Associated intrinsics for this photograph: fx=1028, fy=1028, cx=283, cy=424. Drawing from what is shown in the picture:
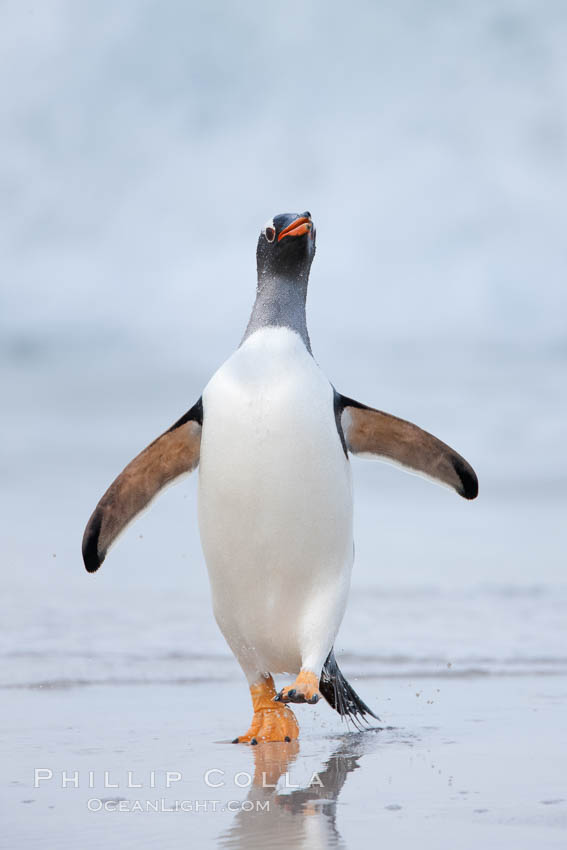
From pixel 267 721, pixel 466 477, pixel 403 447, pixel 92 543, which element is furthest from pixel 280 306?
pixel 267 721

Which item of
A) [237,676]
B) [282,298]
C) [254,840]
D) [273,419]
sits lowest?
[254,840]

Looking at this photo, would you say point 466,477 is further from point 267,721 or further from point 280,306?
point 267,721

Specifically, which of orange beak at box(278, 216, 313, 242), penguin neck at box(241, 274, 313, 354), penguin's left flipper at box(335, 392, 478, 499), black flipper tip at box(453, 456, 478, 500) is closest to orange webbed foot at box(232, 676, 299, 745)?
penguin's left flipper at box(335, 392, 478, 499)

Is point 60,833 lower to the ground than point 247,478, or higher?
lower

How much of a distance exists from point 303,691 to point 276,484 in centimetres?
83

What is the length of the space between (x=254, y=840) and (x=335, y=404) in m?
2.28

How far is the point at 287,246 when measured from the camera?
473 cm

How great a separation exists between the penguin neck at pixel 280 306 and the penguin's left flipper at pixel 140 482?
0.55 meters

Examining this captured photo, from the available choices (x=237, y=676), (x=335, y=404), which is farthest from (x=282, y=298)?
(x=237, y=676)

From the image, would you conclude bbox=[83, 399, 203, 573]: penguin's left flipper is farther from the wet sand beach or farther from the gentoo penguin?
the wet sand beach

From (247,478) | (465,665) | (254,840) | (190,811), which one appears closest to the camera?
(254,840)

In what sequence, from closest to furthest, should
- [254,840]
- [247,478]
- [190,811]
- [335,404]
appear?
[254,840] < [190,811] < [247,478] < [335,404]

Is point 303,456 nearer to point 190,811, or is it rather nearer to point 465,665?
point 190,811

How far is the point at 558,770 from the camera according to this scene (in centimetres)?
354
